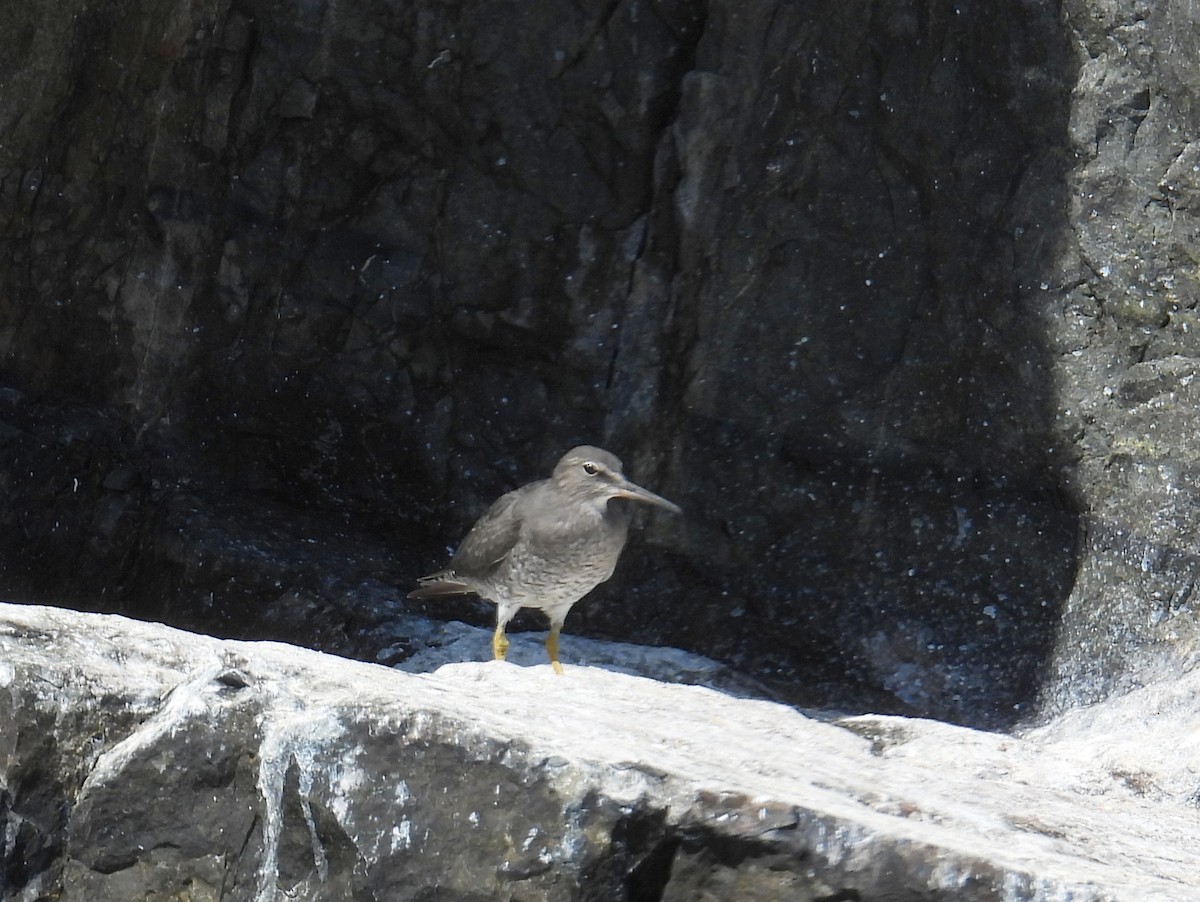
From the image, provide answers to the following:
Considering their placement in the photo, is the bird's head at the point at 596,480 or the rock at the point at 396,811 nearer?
the rock at the point at 396,811

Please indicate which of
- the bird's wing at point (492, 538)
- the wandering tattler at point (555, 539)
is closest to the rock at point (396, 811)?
the wandering tattler at point (555, 539)

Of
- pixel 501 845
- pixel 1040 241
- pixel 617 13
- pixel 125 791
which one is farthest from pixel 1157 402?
pixel 125 791

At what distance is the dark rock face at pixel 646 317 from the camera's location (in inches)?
240

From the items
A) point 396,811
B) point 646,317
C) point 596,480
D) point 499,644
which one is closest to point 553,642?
point 499,644

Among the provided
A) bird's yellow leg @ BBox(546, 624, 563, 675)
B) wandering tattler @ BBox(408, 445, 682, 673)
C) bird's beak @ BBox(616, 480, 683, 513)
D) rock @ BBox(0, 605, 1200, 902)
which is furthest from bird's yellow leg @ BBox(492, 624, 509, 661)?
rock @ BBox(0, 605, 1200, 902)

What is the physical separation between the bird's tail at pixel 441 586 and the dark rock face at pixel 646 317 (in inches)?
14.0

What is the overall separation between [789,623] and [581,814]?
331 cm

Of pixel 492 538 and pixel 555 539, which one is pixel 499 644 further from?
pixel 555 539

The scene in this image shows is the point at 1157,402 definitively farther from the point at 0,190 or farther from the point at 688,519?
the point at 0,190

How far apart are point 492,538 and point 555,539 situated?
12.7 inches

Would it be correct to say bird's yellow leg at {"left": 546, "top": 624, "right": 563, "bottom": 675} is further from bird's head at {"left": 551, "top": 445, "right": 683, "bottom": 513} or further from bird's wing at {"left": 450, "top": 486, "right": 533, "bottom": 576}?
bird's head at {"left": 551, "top": 445, "right": 683, "bottom": 513}

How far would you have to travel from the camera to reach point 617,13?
22.1ft

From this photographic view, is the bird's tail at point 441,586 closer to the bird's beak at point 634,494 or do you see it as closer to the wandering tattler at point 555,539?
the wandering tattler at point 555,539

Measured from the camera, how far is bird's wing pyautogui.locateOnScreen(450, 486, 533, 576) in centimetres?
592
